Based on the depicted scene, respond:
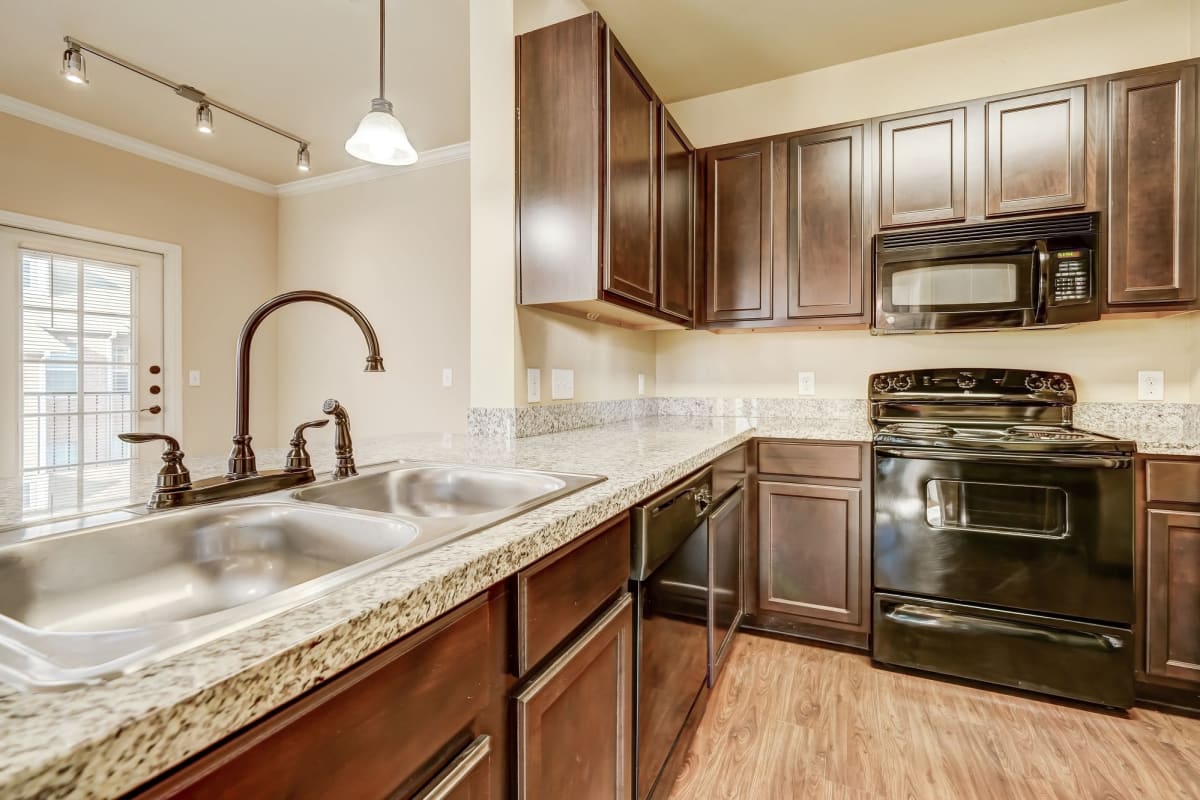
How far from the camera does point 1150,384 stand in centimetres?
219

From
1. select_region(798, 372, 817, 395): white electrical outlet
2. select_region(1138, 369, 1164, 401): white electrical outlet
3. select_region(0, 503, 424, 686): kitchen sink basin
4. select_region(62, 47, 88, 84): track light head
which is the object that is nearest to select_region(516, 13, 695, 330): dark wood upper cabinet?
select_region(0, 503, 424, 686): kitchen sink basin

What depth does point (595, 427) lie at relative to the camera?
2.26 meters

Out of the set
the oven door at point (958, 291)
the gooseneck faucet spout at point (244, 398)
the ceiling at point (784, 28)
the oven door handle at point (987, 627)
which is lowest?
the oven door handle at point (987, 627)

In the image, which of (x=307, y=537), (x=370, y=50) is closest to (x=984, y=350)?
(x=307, y=537)

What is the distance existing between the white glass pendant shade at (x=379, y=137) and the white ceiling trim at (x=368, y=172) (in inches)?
65.6

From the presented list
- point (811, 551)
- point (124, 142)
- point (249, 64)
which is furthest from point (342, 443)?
point (124, 142)

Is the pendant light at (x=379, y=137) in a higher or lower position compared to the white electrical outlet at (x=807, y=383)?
higher

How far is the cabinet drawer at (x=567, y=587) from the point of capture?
28.9 inches

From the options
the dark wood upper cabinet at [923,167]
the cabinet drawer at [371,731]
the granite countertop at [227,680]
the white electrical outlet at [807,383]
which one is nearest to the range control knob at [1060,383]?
the dark wood upper cabinet at [923,167]

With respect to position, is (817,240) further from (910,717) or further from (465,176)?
(465,176)

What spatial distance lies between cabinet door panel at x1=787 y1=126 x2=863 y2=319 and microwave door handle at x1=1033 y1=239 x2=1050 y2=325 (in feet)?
1.99

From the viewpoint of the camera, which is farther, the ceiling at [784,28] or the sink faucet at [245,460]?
the ceiling at [784,28]

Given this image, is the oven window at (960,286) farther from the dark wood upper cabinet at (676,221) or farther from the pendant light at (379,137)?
the pendant light at (379,137)

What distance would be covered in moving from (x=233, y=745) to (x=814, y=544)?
2.13m
